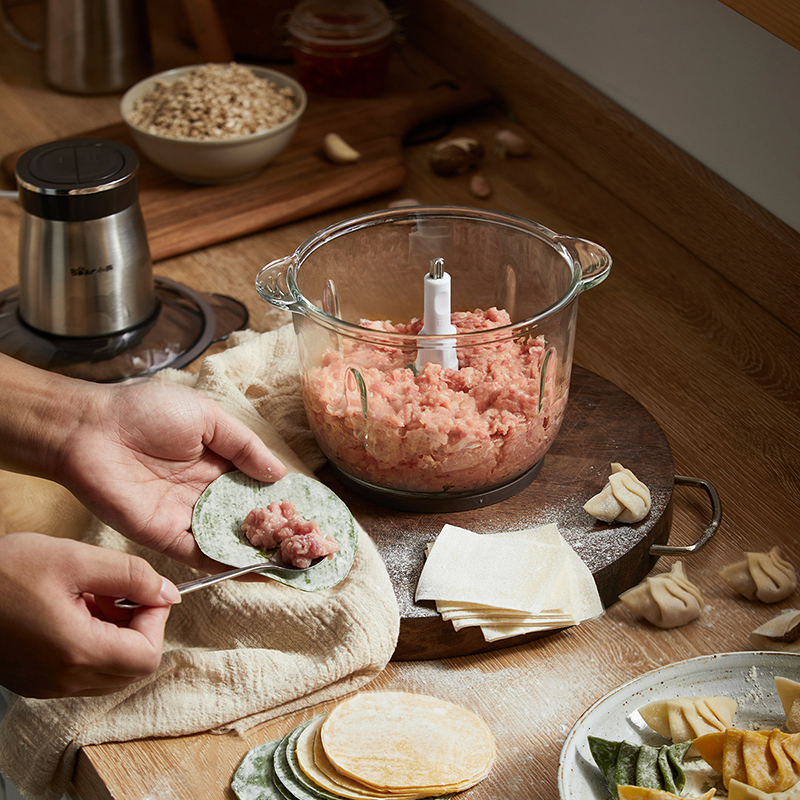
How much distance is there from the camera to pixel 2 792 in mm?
1070

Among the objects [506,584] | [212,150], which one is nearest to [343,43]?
[212,150]

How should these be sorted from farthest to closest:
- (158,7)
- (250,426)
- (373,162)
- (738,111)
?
(158,7)
(373,162)
(738,111)
(250,426)

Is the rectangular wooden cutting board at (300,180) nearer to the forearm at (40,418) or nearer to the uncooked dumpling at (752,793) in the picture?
the forearm at (40,418)

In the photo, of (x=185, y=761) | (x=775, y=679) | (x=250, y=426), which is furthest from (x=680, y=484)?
(x=185, y=761)

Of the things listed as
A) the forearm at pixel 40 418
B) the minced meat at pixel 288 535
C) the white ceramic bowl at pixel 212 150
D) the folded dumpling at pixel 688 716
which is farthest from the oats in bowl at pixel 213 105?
the folded dumpling at pixel 688 716

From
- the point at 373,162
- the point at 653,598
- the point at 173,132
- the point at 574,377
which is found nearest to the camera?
the point at 653,598

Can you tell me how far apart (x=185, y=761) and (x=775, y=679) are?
473mm

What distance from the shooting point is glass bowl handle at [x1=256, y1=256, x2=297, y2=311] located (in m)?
0.87

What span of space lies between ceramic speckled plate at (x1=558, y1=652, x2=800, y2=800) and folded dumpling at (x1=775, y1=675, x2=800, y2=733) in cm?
3

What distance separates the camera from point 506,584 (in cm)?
82

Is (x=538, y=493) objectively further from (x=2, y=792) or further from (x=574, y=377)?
(x=2, y=792)

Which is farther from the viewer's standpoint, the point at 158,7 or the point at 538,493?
the point at 158,7

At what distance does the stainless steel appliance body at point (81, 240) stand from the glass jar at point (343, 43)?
0.63 meters

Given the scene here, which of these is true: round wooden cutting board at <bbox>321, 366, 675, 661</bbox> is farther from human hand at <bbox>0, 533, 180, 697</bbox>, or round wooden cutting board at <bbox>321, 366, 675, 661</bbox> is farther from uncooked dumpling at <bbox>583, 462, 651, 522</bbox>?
human hand at <bbox>0, 533, 180, 697</bbox>
